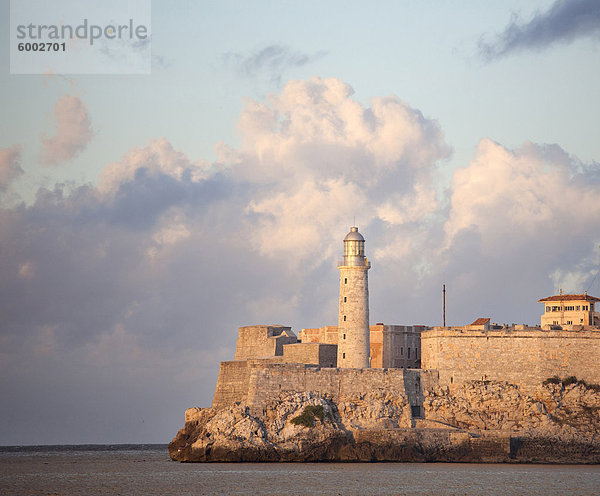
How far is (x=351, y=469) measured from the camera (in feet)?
142

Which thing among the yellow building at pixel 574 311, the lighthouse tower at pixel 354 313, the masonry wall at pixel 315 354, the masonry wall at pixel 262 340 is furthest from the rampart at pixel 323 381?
the yellow building at pixel 574 311

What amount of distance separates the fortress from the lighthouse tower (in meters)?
0.04

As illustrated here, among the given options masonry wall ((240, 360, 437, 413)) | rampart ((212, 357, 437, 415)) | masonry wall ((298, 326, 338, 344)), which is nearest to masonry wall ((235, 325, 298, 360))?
masonry wall ((298, 326, 338, 344))

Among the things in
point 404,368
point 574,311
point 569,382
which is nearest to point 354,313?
point 404,368

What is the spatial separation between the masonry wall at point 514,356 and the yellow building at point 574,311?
13.5 m

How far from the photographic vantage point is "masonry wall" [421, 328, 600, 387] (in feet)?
161

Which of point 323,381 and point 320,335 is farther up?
point 320,335

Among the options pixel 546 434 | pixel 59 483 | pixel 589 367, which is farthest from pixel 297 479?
pixel 589 367

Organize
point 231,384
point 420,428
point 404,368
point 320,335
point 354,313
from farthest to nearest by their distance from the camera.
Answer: point 320,335
point 404,368
point 231,384
point 354,313
point 420,428

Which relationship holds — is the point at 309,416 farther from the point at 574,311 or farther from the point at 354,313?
the point at 574,311

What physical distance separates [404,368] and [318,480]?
13.1 metres

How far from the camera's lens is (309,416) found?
150 feet

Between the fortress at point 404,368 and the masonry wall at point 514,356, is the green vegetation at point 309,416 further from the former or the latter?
the masonry wall at point 514,356

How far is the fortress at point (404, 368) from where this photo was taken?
1877 inches
